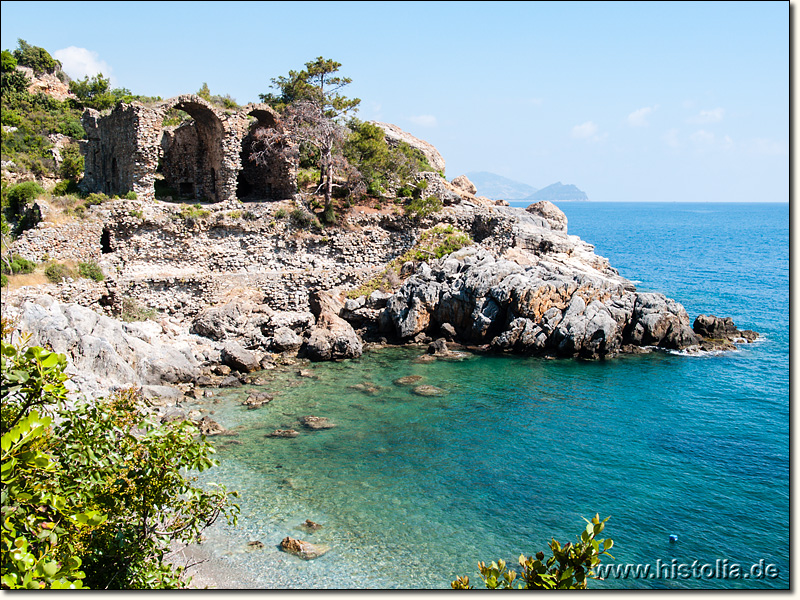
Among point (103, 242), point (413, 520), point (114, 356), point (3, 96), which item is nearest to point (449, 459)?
point (413, 520)

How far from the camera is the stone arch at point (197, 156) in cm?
3712

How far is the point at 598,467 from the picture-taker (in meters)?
20.8

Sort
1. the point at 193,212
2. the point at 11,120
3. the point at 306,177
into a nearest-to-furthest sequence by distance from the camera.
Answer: the point at 193,212, the point at 306,177, the point at 11,120

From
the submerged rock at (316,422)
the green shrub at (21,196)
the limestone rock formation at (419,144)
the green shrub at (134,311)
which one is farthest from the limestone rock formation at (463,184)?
the submerged rock at (316,422)

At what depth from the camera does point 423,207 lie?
4119cm

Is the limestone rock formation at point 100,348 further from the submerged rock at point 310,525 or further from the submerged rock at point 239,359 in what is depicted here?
the submerged rock at point 310,525

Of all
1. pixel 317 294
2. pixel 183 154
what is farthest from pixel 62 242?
pixel 317 294

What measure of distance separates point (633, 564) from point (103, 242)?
3008 cm

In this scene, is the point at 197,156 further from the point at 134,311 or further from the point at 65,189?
the point at 134,311

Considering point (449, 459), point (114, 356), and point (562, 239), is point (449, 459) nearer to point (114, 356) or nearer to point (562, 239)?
point (114, 356)

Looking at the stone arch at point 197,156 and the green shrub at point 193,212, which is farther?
the stone arch at point 197,156

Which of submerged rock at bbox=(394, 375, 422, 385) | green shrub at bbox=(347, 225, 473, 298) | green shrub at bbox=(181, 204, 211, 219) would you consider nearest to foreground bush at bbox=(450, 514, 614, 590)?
submerged rock at bbox=(394, 375, 422, 385)

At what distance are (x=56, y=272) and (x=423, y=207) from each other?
872 inches

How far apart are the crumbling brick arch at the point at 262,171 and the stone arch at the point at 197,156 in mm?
1960
